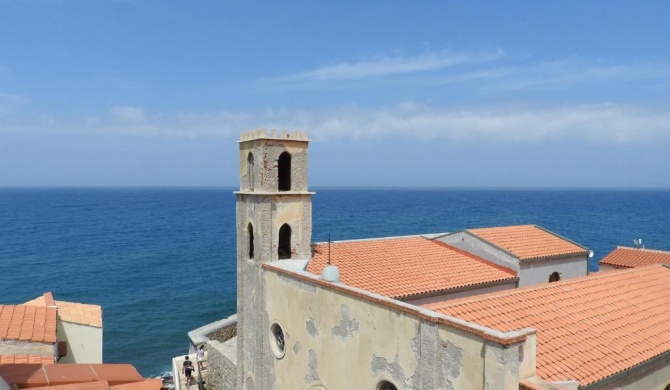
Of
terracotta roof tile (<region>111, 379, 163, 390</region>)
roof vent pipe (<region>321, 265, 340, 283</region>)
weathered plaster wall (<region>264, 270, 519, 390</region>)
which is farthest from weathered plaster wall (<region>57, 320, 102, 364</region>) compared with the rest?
roof vent pipe (<region>321, 265, 340, 283</region>)

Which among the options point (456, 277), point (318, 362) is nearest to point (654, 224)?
point (456, 277)

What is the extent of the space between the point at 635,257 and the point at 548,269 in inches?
352

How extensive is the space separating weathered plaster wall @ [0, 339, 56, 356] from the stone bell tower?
256 inches

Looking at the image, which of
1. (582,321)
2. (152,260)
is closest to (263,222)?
(582,321)

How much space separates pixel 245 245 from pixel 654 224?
109864mm

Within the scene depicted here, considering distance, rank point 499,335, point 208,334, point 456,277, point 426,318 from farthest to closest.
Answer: point 208,334 < point 456,277 < point 426,318 < point 499,335

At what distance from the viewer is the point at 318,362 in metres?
13.1

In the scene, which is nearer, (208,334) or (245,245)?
(245,245)

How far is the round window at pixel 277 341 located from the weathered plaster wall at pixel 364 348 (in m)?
0.14

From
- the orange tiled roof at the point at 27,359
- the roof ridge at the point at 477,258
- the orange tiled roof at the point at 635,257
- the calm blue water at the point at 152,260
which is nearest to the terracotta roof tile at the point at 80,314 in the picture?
the orange tiled roof at the point at 27,359

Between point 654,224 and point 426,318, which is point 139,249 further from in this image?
point 654,224

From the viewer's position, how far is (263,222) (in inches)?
658

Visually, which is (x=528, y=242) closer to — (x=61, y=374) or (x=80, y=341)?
(x=61, y=374)

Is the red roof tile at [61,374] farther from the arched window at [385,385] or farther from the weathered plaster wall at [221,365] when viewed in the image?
the arched window at [385,385]
